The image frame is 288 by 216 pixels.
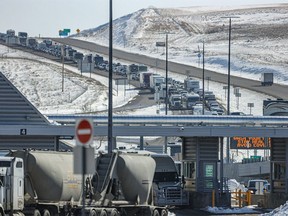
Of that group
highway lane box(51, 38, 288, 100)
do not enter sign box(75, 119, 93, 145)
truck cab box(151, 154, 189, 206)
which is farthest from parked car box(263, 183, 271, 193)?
highway lane box(51, 38, 288, 100)

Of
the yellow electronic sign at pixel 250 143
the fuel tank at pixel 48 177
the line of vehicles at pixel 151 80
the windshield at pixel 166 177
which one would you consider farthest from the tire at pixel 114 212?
the line of vehicles at pixel 151 80

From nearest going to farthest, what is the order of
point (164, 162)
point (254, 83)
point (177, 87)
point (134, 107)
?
point (164, 162)
point (134, 107)
point (177, 87)
point (254, 83)

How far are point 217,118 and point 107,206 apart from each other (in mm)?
27234

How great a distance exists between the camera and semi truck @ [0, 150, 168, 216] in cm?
4028

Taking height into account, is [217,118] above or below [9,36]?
below

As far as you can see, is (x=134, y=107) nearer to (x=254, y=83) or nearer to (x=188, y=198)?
(x=254, y=83)

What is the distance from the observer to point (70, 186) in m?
42.6

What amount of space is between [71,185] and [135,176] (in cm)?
414

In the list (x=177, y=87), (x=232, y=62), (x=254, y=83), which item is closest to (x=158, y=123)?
(x=177, y=87)

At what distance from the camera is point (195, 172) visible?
6322cm

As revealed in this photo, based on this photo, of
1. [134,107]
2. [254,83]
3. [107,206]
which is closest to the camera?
[107,206]

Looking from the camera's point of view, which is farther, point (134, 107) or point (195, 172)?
point (134, 107)

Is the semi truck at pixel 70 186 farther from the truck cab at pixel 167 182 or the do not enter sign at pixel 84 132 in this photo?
the truck cab at pixel 167 182

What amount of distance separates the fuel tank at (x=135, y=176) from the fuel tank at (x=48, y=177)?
296cm
